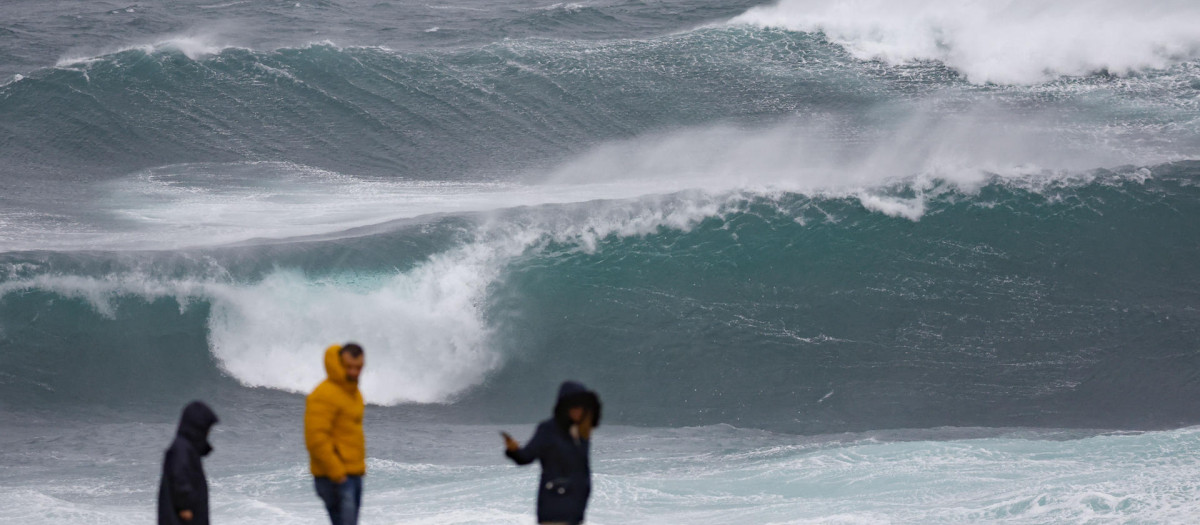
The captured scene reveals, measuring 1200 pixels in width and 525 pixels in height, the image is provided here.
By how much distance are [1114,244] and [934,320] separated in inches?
116

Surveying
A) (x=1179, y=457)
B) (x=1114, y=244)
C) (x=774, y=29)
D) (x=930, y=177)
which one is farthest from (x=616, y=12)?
(x=1179, y=457)

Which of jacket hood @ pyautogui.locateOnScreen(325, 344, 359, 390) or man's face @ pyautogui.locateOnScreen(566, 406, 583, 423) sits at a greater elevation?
jacket hood @ pyautogui.locateOnScreen(325, 344, 359, 390)

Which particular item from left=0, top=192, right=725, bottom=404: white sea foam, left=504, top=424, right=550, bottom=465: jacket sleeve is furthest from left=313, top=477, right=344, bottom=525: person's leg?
left=0, top=192, right=725, bottom=404: white sea foam

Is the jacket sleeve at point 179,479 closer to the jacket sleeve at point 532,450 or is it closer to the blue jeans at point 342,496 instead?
the blue jeans at point 342,496

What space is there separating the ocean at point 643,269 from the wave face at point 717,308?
0.05 m

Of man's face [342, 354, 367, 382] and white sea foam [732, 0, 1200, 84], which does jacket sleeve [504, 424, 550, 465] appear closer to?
man's face [342, 354, 367, 382]

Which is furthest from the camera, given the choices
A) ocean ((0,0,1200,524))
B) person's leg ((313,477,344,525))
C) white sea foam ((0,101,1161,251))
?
white sea foam ((0,101,1161,251))

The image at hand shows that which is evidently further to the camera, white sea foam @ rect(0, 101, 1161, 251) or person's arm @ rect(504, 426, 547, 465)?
white sea foam @ rect(0, 101, 1161, 251)

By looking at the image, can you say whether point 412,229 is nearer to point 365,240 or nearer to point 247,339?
point 365,240

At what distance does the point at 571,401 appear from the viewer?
5441mm

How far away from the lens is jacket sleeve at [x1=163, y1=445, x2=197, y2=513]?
5.58 metres

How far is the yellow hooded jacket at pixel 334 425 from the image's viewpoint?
18.8ft

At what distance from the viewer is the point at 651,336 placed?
14.7 m

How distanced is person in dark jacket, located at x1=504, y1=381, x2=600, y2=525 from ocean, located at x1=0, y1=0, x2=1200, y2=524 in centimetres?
388
